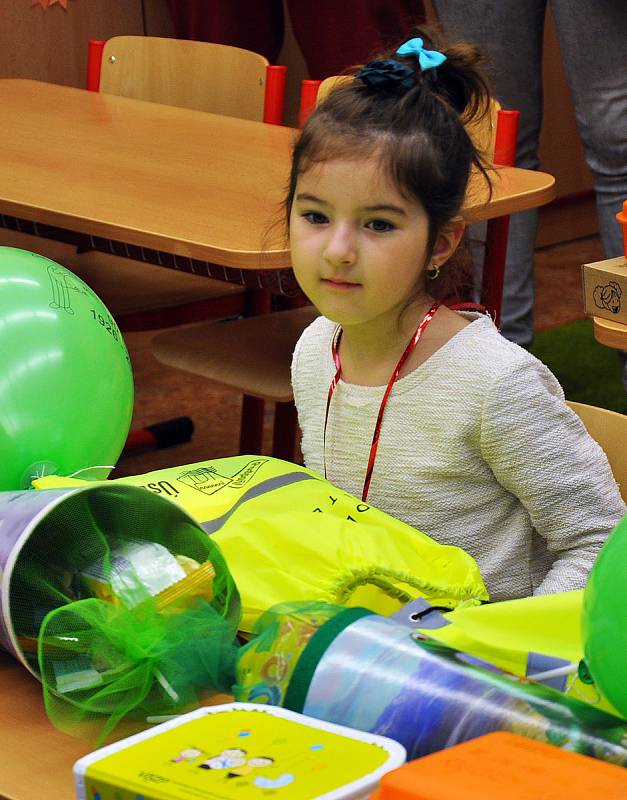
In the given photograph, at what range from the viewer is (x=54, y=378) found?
1.03m

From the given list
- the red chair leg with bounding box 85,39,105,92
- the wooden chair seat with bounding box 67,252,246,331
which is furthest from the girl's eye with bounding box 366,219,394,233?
the red chair leg with bounding box 85,39,105,92

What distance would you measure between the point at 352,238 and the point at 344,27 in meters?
2.66

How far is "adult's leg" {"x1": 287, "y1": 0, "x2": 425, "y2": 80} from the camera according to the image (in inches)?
143

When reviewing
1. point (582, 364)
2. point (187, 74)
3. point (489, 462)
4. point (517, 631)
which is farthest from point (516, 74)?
point (517, 631)

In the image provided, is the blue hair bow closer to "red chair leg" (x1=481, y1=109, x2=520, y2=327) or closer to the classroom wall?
"red chair leg" (x1=481, y1=109, x2=520, y2=327)

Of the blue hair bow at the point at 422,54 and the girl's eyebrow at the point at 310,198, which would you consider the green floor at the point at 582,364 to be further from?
the girl's eyebrow at the point at 310,198

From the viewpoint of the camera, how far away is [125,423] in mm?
1115

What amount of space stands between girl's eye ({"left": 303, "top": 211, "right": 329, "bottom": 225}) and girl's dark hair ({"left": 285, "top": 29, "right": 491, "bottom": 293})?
53 millimetres

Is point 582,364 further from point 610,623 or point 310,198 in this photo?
point 610,623

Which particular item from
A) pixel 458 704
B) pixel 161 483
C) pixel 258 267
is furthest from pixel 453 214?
pixel 458 704

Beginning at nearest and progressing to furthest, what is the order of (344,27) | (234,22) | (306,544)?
(306,544) → (344,27) → (234,22)

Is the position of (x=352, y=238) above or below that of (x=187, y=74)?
above

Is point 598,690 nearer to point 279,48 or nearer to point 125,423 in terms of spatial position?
point 125,423

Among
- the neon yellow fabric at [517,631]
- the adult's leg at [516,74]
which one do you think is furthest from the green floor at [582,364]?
the neon yellow fabric at [517,631]
